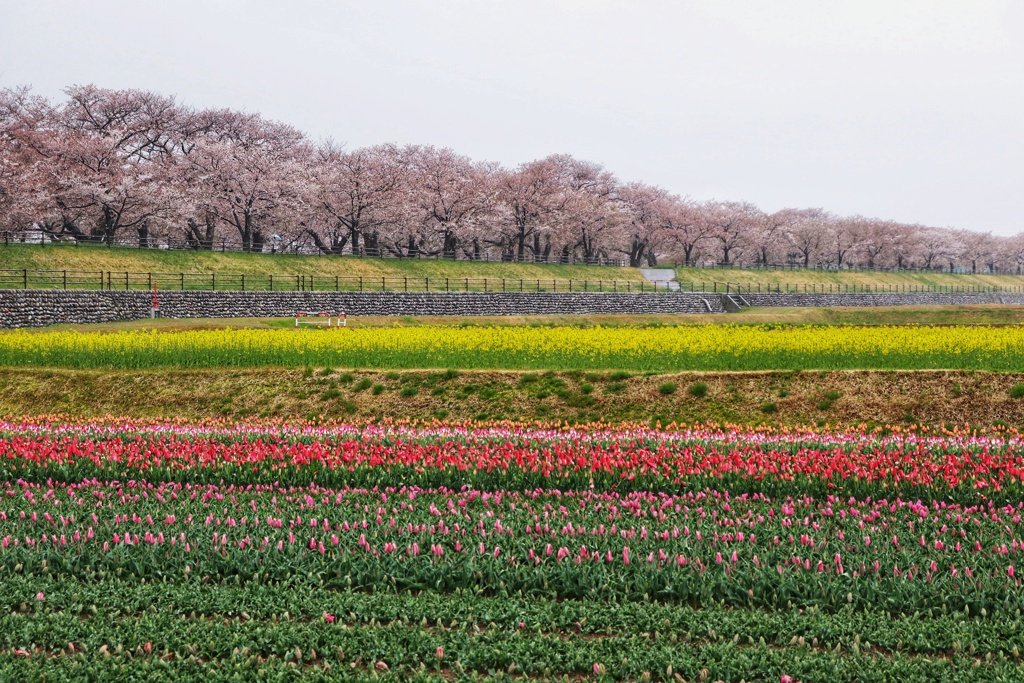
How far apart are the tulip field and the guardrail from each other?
30255 mm

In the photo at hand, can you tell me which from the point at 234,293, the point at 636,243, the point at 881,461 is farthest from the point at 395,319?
the point at 636,243

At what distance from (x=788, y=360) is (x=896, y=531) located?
10.6 m

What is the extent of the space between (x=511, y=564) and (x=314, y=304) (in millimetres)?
35658

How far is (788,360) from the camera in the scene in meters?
16.9

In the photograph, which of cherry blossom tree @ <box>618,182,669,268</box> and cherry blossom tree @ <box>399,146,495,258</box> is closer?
cherry blossom tree @ <box>399,146,495,258</box>

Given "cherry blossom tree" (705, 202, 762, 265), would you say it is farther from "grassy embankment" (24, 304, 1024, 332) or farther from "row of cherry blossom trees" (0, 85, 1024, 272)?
"grassy embankment" (24, 304, 1024, 332)

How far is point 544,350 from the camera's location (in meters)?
18.9

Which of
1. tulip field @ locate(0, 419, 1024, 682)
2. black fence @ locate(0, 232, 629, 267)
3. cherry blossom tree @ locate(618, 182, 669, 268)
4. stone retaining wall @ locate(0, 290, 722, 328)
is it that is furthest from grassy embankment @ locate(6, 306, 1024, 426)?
cherry blossom tree @ locate(618, 182, 669, 268)

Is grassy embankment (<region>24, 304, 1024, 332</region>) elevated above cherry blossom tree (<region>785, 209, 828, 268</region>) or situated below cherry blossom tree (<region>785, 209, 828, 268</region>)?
below

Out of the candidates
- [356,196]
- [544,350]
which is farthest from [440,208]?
[544,350]

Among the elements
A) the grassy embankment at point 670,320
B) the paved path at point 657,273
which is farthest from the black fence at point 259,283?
the grassy embankment at point 670,320

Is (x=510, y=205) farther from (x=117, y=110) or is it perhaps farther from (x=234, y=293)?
(x=234, y=293)

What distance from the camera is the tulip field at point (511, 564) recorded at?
15.6ft

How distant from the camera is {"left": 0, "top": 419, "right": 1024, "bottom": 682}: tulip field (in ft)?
15.6
